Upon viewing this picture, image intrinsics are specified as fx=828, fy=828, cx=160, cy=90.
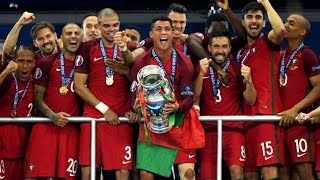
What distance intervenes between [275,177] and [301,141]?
38 cm

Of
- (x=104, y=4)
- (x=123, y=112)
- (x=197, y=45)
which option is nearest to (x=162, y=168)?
(x=123, y=112)

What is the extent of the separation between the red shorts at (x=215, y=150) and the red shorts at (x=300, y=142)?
0.41m

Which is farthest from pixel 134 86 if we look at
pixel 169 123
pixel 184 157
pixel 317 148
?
pixel 317 148

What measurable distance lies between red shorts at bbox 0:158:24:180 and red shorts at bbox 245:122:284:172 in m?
2.07

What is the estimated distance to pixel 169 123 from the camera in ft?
22.1

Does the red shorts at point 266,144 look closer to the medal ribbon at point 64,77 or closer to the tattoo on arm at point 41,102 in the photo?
the medal ribbon at point 64,77

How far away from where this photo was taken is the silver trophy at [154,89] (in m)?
6.53

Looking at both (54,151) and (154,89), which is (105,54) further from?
(54,151)

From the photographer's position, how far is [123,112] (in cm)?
705

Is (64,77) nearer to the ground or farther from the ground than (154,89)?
farther from the ground

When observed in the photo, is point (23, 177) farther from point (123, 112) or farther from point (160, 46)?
point (160, 46)

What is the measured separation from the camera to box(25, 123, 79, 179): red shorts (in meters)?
7.14

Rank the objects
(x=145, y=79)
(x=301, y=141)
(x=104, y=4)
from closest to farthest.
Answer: (x=145, y=79) → (x=301, y=141) → (x=104, y=4)

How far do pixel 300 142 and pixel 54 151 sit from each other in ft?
6.92
